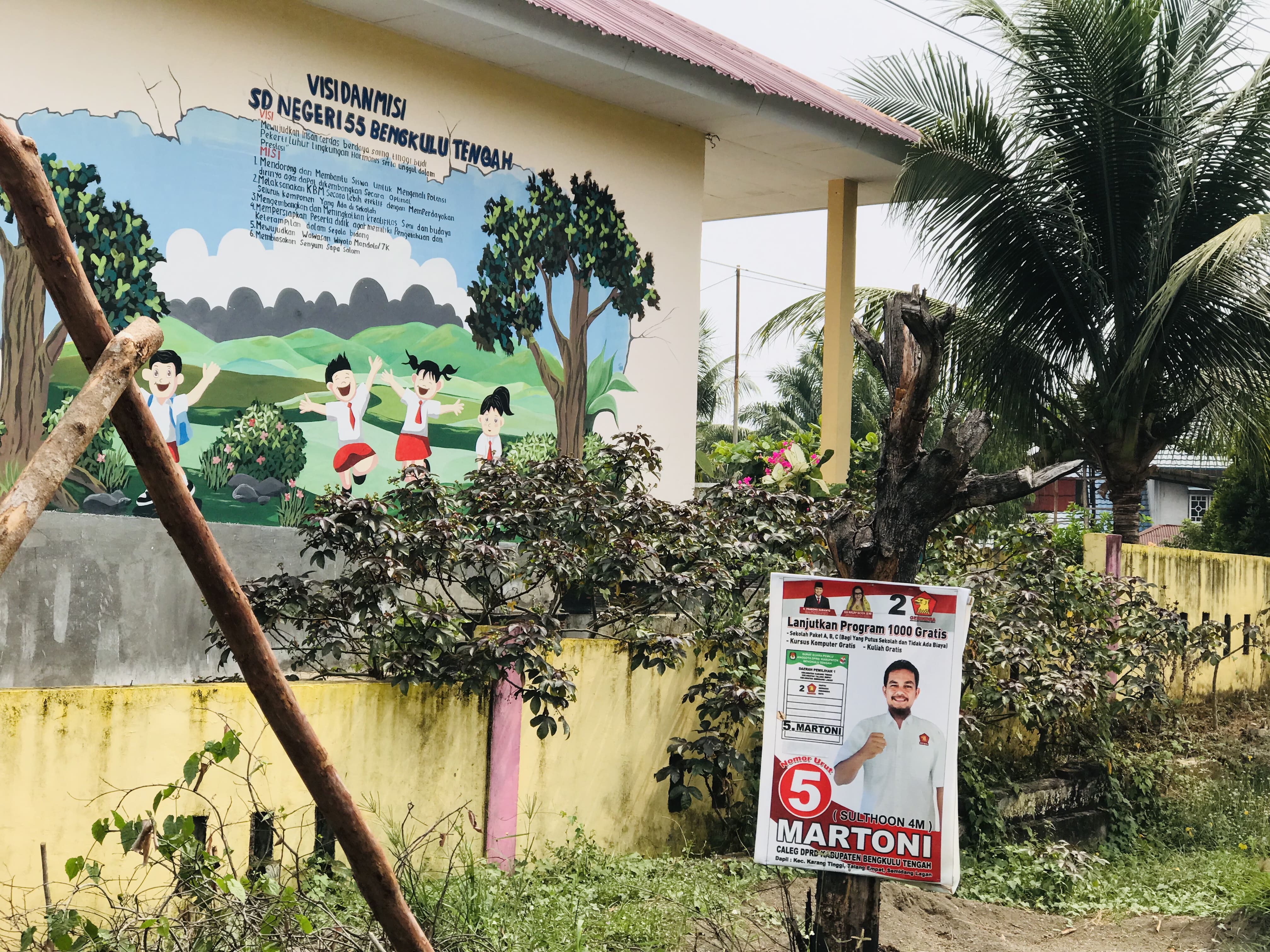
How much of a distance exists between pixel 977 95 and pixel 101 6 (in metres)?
7.72

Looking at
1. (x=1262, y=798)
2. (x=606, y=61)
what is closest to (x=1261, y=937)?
(x=1262, y=798)

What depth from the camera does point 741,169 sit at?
11.1 metres

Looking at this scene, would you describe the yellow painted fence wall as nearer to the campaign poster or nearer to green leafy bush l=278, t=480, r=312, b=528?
the campaign poster

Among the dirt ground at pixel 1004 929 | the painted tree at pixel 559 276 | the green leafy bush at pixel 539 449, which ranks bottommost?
the dirt ground at pixel 1004 929

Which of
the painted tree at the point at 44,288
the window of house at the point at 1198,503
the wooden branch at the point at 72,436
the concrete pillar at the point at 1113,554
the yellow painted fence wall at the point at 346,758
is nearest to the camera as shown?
the wooden branch at the point at 72,436

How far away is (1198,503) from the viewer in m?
38.1

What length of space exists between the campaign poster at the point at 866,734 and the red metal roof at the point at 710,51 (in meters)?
4.91

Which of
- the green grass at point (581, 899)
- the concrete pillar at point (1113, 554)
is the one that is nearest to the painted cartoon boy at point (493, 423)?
the green grass at point (581, 899)

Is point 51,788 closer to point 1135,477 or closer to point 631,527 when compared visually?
point 631,527

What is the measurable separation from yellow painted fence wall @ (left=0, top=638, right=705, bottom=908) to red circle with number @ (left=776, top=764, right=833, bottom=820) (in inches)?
77.0

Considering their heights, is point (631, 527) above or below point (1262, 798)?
above

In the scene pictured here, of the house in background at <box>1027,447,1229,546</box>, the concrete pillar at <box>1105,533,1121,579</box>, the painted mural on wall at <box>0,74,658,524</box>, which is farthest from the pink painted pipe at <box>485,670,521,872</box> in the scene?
the house in background at <box>1027,447,1229,546</box>

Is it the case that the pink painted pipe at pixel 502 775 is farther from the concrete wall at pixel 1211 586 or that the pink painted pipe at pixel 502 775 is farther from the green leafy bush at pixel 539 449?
the concrete wall at pixel 1211 586

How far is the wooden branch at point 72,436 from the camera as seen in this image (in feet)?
6.25
